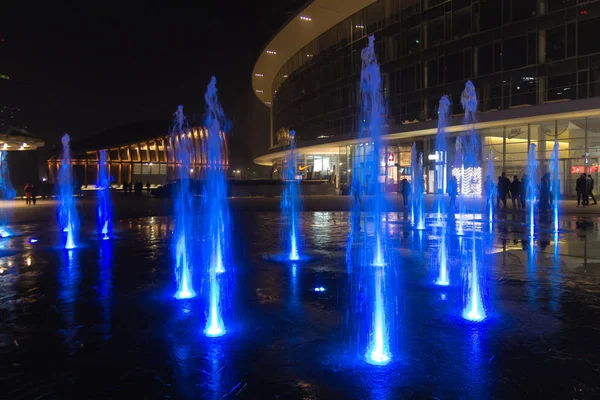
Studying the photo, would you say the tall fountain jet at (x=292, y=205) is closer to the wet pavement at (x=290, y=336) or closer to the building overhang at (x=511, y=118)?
the wet pavement at (x=290, y=336)

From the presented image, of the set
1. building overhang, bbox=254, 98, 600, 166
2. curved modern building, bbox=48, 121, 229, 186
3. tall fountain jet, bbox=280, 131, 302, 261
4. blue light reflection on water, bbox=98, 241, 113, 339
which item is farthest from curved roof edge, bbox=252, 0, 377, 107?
blue light reflection on water, bbox=98, 241, 113, 339

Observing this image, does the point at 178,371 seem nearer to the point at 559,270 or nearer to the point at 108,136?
the point at 559,270

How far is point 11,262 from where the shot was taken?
939 cm

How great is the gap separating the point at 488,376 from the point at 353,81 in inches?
1544

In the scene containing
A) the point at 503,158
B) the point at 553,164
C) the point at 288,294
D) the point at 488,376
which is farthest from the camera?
the point at 503,158

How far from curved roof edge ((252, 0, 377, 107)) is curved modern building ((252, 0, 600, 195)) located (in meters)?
0.17

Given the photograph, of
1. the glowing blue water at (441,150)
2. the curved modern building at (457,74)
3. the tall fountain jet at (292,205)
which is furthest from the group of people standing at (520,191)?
the tall fountain jet at (292,205)

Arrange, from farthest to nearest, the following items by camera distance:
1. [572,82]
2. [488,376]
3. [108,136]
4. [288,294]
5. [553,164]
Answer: [108,136], [553,164], [572,82], [288,294], [488,376]

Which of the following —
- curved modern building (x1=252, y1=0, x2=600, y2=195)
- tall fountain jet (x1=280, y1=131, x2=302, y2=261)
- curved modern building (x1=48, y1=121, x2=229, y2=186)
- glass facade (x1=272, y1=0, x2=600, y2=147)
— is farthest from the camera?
curved modern building (x1=48, y1=121, x2=229, y2=186)

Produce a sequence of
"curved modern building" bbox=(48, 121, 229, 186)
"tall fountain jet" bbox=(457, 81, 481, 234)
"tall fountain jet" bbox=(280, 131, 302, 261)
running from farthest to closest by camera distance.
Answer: "curved modern building" bbox=(48, 121, 229, 186) → "tall fountain jet" bbox=(457, 81, 481, 234) → "tall fountain jet" bbox=(280, 131, 302, 261)

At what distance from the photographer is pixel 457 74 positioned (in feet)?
107

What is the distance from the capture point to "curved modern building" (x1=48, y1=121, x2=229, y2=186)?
66188 millimetres

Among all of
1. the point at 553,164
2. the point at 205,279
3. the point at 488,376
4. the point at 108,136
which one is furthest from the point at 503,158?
the point at 108,136

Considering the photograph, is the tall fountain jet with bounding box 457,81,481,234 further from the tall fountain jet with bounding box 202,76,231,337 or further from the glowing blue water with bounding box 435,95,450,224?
the tall fountain jet with bounding box 202,76,231,337
